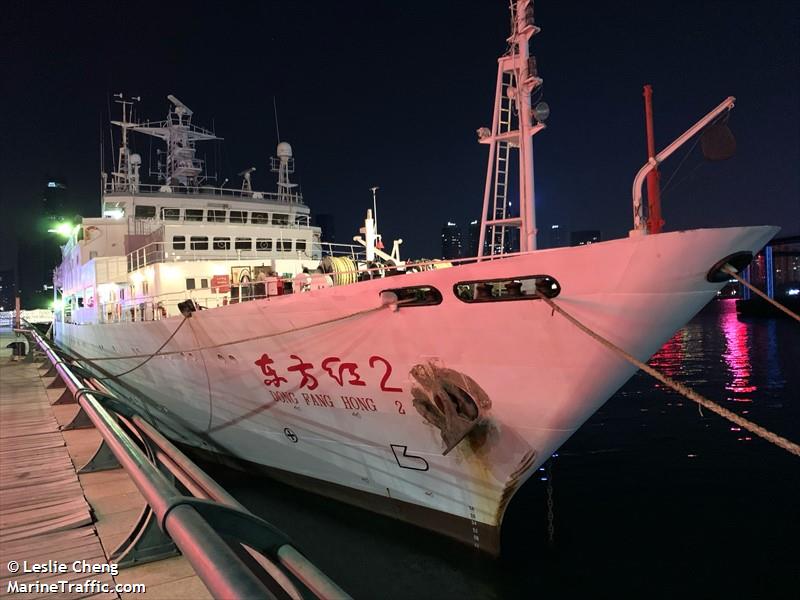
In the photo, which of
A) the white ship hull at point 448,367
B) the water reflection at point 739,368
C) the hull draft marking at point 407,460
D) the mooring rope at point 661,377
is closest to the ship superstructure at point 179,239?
the white ship hull at point 448,367

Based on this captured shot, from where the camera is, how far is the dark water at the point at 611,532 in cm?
→ 633

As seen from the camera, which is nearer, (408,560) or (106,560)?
(106,560)

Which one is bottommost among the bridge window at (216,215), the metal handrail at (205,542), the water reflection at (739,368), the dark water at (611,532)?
the water reflection at (739,368)

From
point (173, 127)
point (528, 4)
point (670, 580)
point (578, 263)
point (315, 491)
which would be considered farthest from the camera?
point (173, 127)

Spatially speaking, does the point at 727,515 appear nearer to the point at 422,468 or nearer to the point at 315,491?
the point at 422,468

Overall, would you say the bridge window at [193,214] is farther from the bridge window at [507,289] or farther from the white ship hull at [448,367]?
the bridge window at [507,289]

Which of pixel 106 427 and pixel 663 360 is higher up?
pixel 106 427

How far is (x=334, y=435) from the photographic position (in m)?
7.39

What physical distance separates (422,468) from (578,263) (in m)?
3.27

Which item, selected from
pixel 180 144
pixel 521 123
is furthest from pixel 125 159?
pixel 521 123

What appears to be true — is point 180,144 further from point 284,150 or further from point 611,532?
point 611,532

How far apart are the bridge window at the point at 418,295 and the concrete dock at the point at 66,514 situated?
3.30 metres

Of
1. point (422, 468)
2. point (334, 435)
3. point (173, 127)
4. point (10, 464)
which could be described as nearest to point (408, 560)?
point (422, 468)

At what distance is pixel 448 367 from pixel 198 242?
33.5 feet
